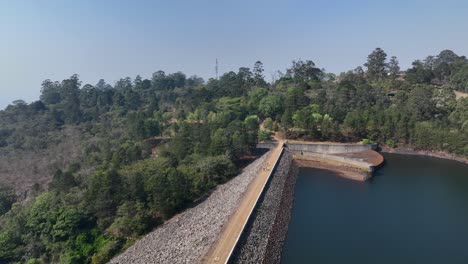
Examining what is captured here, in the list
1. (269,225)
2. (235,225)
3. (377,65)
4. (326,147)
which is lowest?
(269,225)

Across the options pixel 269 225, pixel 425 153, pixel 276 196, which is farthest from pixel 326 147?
pixel 269 225

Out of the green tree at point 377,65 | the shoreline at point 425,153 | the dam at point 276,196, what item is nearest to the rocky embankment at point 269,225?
the dam at point 276,196

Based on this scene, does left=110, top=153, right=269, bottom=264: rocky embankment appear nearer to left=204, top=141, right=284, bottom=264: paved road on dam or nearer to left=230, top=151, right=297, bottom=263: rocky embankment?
left=204, top=141, right=284, bottom=264: paved road on dam

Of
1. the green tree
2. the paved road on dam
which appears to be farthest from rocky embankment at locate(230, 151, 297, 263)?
the green tree

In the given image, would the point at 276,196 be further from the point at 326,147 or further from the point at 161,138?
the point at 161,138

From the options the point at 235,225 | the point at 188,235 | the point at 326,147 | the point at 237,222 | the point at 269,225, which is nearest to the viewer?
the point at 188,235

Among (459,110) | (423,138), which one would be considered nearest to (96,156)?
(423,138)
